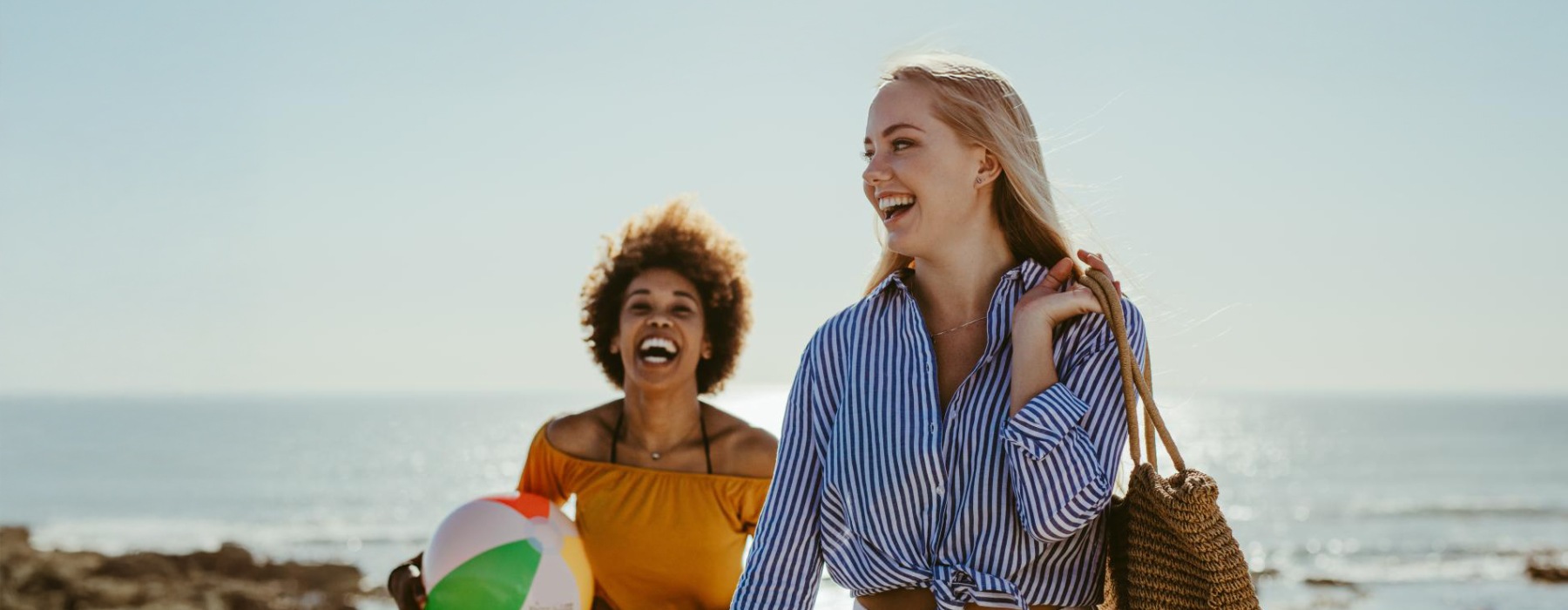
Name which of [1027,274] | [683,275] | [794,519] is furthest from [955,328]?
[683,275]

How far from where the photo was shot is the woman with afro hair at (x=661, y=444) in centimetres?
461

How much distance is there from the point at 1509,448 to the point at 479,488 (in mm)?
49751

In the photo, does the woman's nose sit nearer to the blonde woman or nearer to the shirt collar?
the blonde woman

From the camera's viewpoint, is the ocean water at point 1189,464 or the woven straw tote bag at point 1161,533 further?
the ocean water at point 1189,464

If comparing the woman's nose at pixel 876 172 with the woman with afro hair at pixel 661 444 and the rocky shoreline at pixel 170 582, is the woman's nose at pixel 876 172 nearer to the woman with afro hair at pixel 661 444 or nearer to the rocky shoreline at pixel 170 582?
the woman with afro hair at pixel 661 444

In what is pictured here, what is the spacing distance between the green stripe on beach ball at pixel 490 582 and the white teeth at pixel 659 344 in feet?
2.92

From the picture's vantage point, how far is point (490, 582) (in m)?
4.39

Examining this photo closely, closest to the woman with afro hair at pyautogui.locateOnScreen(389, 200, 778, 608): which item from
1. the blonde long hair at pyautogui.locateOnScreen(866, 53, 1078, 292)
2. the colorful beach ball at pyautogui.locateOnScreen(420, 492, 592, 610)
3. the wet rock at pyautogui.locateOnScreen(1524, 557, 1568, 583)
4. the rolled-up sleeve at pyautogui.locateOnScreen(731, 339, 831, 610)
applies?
the colorful beach ball at pyautogui.locateOnScreen(420, 492, 592, 610)

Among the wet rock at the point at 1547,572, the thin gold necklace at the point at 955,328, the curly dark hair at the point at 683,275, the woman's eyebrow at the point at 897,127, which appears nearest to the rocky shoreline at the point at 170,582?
the curly dark hair at the point at 683,275

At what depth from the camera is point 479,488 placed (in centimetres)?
4881

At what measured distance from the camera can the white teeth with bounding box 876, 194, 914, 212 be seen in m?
2.51

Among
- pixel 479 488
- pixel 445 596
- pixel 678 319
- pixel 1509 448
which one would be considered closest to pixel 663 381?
pixel 678 319

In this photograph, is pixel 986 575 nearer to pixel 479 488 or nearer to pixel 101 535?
pixel 101 535

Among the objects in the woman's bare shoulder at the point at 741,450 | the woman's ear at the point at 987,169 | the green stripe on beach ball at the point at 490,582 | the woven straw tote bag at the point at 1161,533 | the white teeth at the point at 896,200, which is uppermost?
the woman's ear at the point at 987,169
